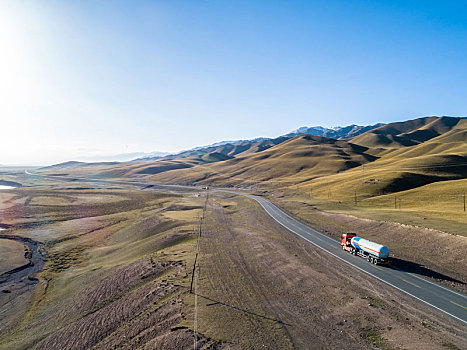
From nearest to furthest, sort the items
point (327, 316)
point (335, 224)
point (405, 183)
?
1. point (327, 316)
2. point (335, 224)
3. point (405, 183)

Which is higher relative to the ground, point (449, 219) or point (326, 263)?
point (449, 219)

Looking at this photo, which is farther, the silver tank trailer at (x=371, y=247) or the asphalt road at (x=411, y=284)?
the silver tank trailer at (x=371, y=247)

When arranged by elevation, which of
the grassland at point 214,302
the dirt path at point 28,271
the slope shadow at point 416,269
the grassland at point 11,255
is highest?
the slope shadow at point 416,269

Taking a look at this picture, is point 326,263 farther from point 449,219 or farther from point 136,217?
point 136,217

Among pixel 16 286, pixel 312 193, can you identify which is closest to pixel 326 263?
pixel 16 286

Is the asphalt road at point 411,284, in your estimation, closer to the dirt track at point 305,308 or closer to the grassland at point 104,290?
the dirt track at point 305,308

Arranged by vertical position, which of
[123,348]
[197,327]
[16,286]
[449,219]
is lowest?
[16,286]

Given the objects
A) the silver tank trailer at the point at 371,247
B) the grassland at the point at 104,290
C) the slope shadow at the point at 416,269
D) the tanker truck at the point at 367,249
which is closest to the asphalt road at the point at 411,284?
the tanker truck at the point at 367,249
